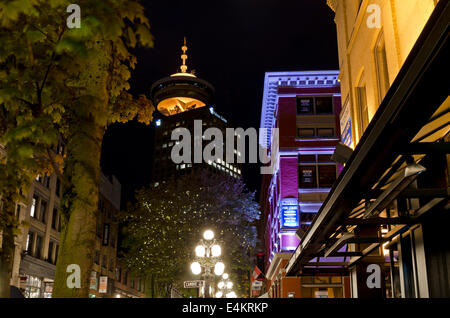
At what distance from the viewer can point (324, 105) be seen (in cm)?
4081

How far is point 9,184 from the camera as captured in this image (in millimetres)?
7102

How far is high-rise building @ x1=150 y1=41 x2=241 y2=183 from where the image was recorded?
403ft

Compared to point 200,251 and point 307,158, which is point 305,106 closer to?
point 307,158

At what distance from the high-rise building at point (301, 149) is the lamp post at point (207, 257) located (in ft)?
54.8

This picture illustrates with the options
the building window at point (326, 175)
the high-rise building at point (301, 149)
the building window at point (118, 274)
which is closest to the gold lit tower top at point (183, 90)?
the building window at point (118, 274)

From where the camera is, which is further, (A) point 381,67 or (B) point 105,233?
(B) point 105,233

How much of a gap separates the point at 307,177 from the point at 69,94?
3368 centimetres

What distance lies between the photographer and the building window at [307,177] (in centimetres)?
3903

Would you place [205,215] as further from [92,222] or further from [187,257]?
[92,222]

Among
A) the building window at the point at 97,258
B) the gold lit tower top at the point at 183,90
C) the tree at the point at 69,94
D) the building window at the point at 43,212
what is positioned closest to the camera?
the tree at the point at 69,94

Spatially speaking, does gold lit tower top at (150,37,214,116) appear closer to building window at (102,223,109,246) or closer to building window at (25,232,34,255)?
building window at (102,223,109,246)

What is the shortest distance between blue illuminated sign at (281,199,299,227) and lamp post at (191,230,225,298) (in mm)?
16708

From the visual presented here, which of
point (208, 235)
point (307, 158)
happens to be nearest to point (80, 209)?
point (208, 235)

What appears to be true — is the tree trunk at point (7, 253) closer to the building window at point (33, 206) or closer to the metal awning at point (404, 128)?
the metal awning at point (404, 128)
